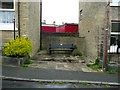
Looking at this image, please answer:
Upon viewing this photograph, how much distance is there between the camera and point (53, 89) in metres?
4.34

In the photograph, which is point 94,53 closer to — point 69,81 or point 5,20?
point 69,81

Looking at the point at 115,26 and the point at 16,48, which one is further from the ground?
the point at 115,26

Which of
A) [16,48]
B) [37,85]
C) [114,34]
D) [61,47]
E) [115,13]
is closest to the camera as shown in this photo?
[37,85]

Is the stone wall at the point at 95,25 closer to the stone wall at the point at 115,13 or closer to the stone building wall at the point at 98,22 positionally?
the stone building wall at the point at 98,22

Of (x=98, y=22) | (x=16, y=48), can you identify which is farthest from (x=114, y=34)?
(x=16, y=48)

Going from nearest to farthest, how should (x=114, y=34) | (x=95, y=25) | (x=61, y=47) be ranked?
(x=114, y=34), (x=95, y=25), (x=61, y=47)

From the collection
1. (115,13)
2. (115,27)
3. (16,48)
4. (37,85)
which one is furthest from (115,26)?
(37,85)

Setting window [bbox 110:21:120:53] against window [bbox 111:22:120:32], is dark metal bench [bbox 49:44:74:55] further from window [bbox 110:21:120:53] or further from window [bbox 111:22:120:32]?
window [bbox 111:22:120:32]

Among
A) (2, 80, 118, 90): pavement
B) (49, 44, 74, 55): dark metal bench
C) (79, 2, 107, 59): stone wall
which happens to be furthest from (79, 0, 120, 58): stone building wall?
(2, 80, 118, 90): pavement

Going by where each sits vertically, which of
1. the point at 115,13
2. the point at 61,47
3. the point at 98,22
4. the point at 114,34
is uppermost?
the point at 115,13

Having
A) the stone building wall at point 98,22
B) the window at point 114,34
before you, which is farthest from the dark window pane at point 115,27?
the stone building wall at point 98,22

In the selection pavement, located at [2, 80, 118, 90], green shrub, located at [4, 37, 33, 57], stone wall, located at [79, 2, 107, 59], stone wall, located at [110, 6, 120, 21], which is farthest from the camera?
stone wall, located at [79, 2, 107, 59]

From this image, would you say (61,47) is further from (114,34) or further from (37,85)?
(37,85)

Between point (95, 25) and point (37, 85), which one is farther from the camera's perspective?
point (95, 25)
